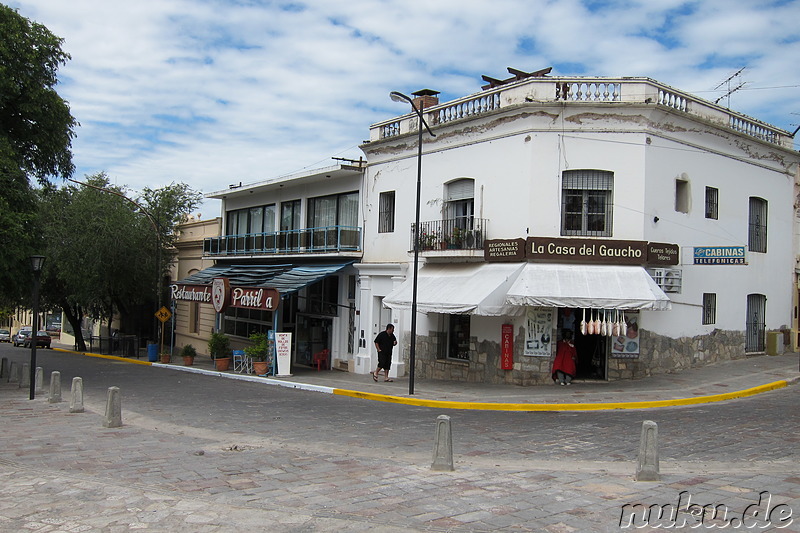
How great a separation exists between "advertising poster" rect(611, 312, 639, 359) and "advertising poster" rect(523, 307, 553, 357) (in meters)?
1.68

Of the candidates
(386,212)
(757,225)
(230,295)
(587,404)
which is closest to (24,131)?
(230,295)

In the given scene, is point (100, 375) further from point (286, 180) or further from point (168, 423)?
point (168, 423)

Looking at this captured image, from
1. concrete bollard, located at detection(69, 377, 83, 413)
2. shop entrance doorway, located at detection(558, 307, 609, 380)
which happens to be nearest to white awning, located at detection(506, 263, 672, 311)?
shop entrance doorway, located at detection(558, 307, 609, 380)

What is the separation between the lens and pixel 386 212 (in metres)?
23.3

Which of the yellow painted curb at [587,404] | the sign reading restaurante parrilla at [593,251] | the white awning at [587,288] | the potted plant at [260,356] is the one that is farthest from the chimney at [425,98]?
the yellow painted curb at [587,404]

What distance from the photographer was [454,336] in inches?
812

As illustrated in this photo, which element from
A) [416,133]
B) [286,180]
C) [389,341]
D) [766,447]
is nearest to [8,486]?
[766,447]

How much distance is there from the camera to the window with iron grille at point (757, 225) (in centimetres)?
2109

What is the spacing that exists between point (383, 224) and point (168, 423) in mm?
11436

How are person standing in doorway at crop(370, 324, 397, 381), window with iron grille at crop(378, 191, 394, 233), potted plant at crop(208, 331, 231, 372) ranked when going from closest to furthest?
person standing in doorway at crop(370, 324, 397, 381) → window with iron grille at crop(378, 191, 394, 233) → potted plant at crop(208, 331, 231, 372)

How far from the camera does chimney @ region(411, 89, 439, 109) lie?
2311 cm

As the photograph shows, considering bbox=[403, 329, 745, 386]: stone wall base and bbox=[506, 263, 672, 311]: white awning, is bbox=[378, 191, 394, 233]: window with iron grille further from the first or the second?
bbox=[506, 263, 672, 311]: white awning

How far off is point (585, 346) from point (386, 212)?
26.5 feet

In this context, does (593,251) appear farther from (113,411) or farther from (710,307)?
(113,411)
